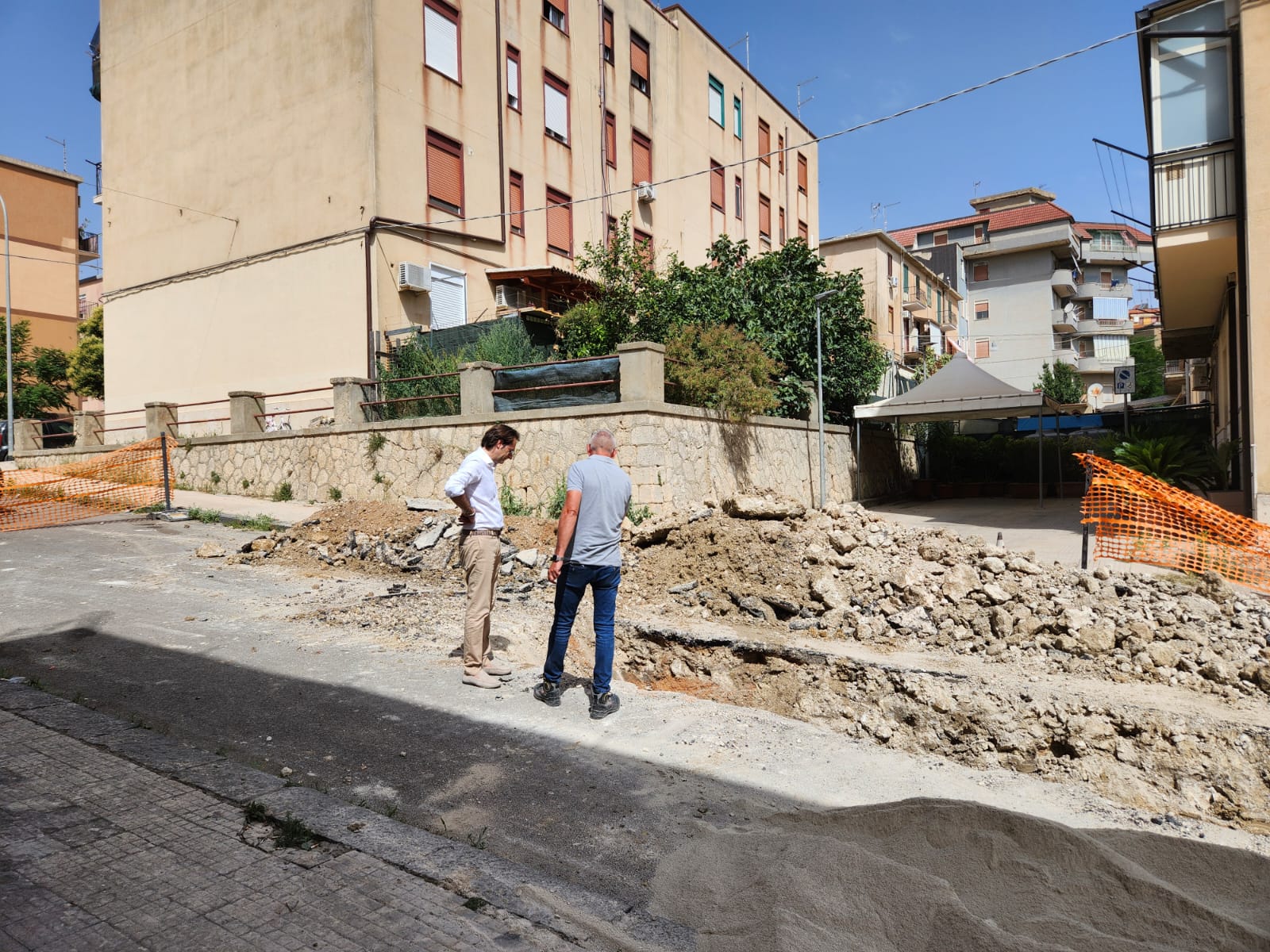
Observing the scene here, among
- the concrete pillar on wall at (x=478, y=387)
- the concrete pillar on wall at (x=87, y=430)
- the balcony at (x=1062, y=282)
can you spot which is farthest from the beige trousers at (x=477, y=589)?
the balcony at (x=1062, y=282)

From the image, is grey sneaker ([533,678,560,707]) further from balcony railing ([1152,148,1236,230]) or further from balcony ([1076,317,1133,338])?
balcony ([1076,317,1133,338])

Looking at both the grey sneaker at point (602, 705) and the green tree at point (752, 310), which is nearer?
the grey sneaker at point (602, 705)

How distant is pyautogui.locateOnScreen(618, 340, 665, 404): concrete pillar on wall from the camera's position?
12.2 meters

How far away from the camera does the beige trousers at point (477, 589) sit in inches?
219

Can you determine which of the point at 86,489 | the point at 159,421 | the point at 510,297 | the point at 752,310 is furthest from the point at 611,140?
the point at 86,489

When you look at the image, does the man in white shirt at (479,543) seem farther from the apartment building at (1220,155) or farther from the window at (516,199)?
the window at (516,199)

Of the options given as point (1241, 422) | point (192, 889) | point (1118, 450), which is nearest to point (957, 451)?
point (1118, 450)

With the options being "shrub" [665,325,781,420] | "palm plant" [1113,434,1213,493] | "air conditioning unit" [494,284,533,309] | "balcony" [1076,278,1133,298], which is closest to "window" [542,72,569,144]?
"air conditioning unit" [494,284,533,309]

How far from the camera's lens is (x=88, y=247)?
45.0 metres

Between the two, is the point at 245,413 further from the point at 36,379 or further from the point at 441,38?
the point at 36,379

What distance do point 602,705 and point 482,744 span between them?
87cm

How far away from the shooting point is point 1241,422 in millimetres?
12672

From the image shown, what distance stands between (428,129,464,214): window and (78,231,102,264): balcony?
109 ft

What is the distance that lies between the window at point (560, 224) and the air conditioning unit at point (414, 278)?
514 cm
